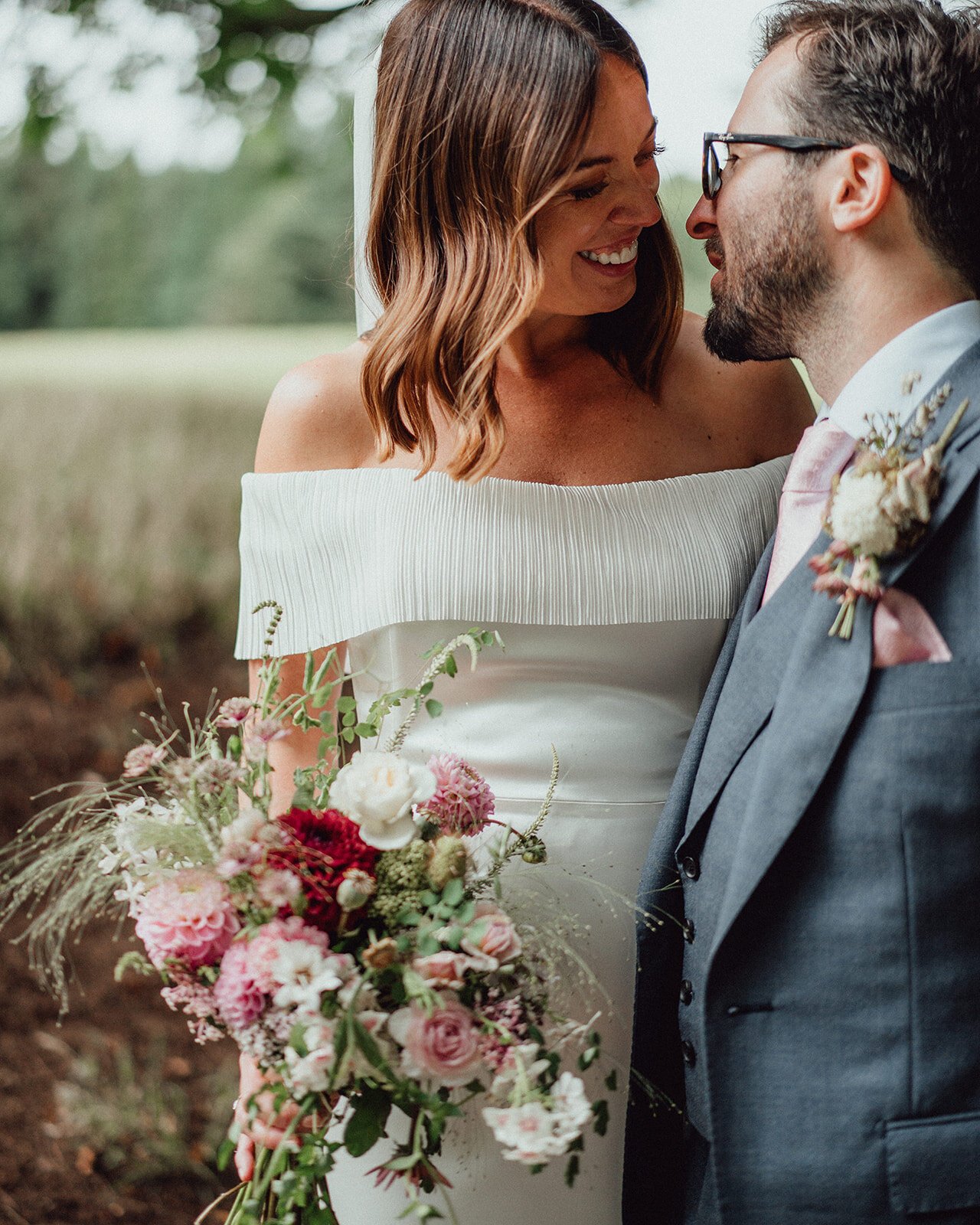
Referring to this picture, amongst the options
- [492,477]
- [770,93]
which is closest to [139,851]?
[492,477]

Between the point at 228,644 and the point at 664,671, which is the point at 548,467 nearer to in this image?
the point at 664,671

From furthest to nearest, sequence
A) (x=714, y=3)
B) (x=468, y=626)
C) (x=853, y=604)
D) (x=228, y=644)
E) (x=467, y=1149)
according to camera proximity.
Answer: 1. (x=228, y=644)
2. (x=714, y=3)
3. (x=468, y=626)
4. (x=467, y=1149)
5. (x=853, y=604)

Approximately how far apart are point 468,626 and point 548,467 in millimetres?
325

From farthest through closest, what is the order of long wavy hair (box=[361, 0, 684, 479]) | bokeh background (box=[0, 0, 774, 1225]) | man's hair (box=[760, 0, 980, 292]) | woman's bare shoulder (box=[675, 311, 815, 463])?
bokeh background (box=[0, 0, 774, 1225]) → woman's bare shoulder (box=[675, 311, 815, 463]) → long wavy hair (box=[361, 0, 684, 479]) → man's hair (box=[760, 0, 980, 292])

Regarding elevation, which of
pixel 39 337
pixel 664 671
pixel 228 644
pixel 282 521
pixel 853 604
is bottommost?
pixel 228 644

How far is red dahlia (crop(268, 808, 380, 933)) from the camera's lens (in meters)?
1.39

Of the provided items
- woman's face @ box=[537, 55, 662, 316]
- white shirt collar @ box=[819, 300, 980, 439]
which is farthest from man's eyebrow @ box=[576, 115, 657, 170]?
white shirt collar @ box=[819, 300, 980, 439]

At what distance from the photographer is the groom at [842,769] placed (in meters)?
1.47

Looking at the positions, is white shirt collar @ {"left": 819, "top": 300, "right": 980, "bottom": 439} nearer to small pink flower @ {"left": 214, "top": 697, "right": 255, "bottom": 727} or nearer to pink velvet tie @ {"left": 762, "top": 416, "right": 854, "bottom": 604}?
pink velvet tie @ {"left": 762, "top": 416, "right": 854, "bottom": 604}

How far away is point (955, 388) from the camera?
1574 millimetres

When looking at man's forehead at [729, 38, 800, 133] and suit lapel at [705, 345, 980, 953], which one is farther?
man's forehead at [729, 38, 800, 133]

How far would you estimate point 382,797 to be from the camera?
55.8 inches

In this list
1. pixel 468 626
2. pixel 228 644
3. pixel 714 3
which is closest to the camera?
pixel 468 626

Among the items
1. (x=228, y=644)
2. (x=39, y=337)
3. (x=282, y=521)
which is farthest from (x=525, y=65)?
(x=39, y=337)
